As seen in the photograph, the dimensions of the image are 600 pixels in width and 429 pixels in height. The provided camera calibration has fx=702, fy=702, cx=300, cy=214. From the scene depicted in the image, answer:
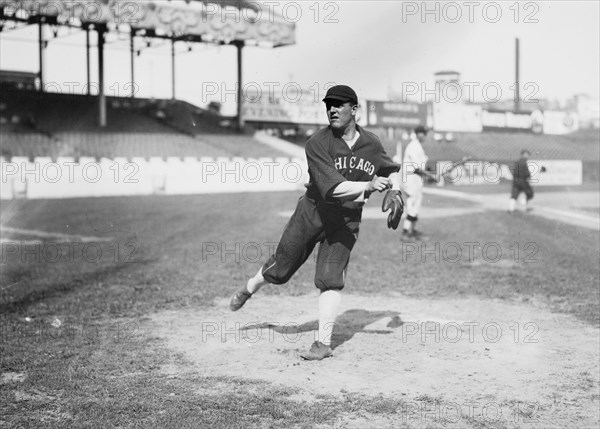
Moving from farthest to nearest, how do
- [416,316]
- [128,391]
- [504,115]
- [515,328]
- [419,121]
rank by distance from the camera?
[504,115] → [419,121] → [416,316] → [515,328] → [128,391]

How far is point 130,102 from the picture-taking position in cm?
3966

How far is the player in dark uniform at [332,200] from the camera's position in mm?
5328

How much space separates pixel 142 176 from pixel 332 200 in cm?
2637

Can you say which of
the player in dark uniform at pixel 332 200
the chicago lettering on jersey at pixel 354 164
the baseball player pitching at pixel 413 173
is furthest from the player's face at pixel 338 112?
the baseball player pitching at pixel 413 173

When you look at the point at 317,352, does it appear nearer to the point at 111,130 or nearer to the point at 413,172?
the point at 413,172

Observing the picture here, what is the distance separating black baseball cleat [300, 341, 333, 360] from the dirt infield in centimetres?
9

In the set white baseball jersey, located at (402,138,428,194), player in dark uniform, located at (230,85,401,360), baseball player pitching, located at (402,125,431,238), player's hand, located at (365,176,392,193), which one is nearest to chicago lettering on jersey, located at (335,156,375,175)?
player in dark uniform, located at (230,85,401,360)

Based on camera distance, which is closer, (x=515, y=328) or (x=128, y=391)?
(x=128, y=391)

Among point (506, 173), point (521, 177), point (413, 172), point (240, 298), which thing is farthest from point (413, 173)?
point (506, 173)

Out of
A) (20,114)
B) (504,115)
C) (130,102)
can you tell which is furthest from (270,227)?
(504,115)

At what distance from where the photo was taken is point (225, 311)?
7414mm

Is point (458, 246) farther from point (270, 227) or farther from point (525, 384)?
point (525, 384)

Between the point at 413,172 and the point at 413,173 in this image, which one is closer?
the point at 413,172

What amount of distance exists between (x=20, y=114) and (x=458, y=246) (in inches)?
1074
